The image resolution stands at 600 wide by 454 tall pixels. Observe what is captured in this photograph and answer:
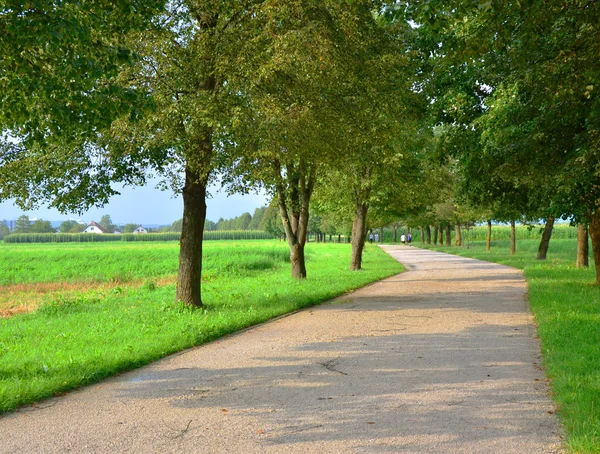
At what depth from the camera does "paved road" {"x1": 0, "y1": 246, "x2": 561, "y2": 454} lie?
476cm

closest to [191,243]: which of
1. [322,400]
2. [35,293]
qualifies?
[322,400]

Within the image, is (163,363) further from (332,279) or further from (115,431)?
(332,279)

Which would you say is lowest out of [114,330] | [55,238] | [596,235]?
[114,330]

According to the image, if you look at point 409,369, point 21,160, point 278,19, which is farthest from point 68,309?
point 409,369

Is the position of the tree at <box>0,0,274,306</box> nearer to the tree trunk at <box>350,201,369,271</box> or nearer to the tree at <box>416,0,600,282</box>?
the tree at <box>416,0,600,282</box>

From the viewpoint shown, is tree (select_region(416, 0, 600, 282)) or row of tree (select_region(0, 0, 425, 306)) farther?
row of tree (select_region(0, 0, 425, 306))

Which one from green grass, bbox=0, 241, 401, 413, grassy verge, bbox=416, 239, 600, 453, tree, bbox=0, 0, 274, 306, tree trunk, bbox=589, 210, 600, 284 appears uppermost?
tree, bbox=0, 0, 274, 306

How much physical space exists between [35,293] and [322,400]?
21.5m

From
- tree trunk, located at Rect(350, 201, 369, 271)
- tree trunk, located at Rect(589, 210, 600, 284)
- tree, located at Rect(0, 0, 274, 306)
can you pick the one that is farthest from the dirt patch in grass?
tree trunk, located at Rect(589, 210, 600, 284)

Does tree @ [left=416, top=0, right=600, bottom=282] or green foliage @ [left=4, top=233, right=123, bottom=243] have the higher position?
tree @ [left=416, top=0, right=600, bottom=282]

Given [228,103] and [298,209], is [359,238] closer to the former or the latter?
[298,209]

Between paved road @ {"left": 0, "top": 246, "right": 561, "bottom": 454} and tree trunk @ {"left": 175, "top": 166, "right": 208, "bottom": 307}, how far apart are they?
123 inches

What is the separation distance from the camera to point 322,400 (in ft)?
19.5

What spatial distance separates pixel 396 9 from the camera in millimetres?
7273
